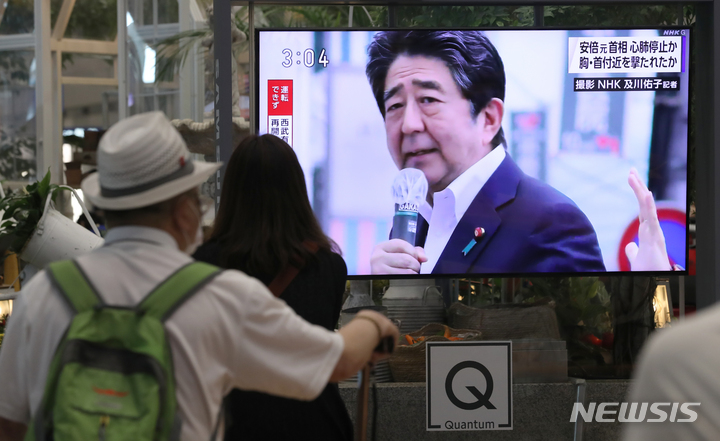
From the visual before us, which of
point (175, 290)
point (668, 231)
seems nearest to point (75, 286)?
point (175, 290)

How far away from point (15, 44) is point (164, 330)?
6685 mm

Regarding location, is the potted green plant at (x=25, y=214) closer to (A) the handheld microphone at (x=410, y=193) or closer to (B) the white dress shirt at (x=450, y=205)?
(A) the handheld microphone at (x=410, y=193)

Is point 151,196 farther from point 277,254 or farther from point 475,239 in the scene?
point 475,239

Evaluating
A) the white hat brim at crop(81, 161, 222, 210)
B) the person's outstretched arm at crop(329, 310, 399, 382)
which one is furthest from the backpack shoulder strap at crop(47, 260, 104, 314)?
the person's outstretched arm at crop(329, 310, 399, 382)

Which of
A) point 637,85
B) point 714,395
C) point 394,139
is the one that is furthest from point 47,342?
point 637,85

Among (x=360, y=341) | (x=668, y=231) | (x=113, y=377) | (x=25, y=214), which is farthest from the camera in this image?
(x=668, y=231)

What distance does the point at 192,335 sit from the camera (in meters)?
1.33

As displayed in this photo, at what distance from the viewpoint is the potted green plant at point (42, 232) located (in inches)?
138

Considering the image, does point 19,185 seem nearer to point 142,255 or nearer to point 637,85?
point 637,85

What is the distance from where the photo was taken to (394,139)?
157 inches

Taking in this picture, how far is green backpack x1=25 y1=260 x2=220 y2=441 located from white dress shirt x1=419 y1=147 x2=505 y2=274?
8.98 ft

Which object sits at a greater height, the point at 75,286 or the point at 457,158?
the point at 457,158

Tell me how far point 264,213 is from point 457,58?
217 centimetres

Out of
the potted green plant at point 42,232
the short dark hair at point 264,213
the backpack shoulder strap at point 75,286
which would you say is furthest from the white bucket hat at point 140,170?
the potted green plant at point 42,232
